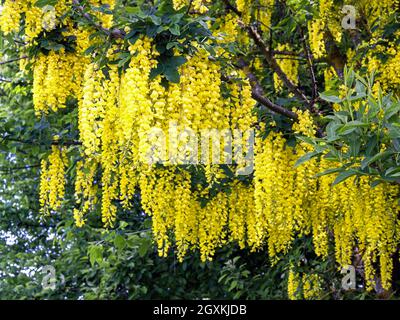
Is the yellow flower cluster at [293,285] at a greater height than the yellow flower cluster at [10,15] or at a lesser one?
lesser

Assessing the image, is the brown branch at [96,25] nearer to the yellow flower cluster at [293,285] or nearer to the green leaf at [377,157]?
the green leaf at [377,157]

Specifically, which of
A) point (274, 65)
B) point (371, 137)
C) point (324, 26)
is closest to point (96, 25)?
point (371, 137)

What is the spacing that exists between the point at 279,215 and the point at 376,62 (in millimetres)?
1429

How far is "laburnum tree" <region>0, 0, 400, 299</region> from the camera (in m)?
3.00

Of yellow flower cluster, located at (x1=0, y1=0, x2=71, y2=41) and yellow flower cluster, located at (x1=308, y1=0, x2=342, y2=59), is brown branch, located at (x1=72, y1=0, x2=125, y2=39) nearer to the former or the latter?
yellow flower cluster, located at (x1=0, y1=0, x2=71, y2=41)

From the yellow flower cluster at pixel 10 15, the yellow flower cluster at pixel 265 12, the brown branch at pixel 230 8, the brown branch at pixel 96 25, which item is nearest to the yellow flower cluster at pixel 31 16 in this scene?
the yellow flower cluster at pixel 10 15

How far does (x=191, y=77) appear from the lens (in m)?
3.09

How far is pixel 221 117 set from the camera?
3359mm

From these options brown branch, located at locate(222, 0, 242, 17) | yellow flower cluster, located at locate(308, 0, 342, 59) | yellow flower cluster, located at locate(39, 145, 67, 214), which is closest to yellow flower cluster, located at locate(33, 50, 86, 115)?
yellow flower cluster, located at locate(39, 145, 67, 214)

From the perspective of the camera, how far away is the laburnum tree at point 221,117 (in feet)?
9.86

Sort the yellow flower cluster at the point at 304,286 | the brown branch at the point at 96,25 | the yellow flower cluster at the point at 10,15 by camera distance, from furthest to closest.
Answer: the yellow flower cluster at the point at 304,286 < the yellow flower cluster at the point at 10,15 < the brown branch at the point at 96,25

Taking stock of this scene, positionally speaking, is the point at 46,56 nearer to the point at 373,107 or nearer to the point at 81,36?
the point at 81,36

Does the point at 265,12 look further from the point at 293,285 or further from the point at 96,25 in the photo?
the point at 96,25

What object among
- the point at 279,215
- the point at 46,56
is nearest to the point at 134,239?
the point at 279,215
